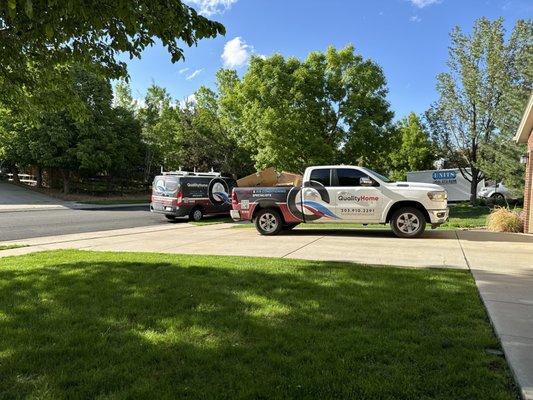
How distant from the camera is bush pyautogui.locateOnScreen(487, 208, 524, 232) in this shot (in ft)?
47.3

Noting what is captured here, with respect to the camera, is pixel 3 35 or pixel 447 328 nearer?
pixel 447 328

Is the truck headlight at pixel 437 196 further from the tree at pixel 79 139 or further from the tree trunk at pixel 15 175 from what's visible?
the tree trunk at pixel 15 175

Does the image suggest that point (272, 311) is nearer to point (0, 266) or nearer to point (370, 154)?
point (0, 266)

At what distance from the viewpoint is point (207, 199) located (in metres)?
21.1

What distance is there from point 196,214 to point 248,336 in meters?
→ 16.7

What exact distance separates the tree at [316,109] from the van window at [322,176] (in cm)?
1067

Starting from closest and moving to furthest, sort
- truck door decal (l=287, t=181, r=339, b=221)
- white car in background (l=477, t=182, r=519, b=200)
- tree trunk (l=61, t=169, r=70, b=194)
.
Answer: truck door decal (l=287, t=181, r=339, b=221) < white car in background (l=477, t=182, r=519, b=200) < tree trunk (l=61, t=169, r=70, b=194)

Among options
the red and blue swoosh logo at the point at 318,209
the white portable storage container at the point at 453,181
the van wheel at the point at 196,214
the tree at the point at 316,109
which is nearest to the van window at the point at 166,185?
the van wheel at the point at 196,214

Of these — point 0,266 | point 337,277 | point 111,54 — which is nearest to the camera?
point 337,277

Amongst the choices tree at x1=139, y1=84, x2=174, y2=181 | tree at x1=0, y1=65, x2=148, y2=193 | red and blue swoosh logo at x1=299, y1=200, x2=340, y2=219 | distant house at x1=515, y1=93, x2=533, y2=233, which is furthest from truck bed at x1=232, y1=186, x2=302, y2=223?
tree at x1=139, y1=84, x2=174, y2=181

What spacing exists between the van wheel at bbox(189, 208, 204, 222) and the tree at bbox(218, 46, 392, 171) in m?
5.44

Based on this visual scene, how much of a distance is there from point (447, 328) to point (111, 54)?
6.24 metres

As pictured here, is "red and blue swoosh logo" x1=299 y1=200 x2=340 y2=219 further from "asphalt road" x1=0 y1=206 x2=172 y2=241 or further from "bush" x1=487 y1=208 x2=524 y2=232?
"asphalt road" x1=0 y1=206 x2=172 y2=241

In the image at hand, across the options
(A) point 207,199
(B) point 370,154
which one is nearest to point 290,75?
(B) point 370,154
